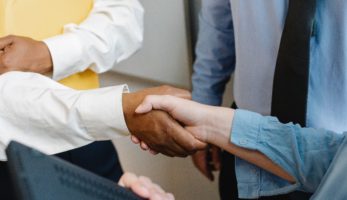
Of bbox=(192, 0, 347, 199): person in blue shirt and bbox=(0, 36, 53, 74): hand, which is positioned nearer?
bbox=(192, 0, 347, 199): person in blue shirt

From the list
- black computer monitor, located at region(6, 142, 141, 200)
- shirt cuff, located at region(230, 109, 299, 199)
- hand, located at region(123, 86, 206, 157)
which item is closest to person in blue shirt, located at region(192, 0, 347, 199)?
shirt cuff, located at region(230, 109, 299, 199)

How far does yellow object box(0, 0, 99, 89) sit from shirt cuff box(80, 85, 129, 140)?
225 millimetres

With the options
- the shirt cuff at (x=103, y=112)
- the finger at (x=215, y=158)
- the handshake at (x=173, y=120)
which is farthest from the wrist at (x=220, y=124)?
the finger at (x=215, y=158)

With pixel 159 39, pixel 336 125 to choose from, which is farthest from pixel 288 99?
pixel 159 39

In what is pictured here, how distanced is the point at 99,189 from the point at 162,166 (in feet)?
4.30

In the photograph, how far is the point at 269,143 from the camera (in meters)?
0.75

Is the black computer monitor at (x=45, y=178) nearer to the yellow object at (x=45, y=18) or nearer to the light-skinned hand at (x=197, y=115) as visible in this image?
the light-skinned hand at (x=197, y=115)

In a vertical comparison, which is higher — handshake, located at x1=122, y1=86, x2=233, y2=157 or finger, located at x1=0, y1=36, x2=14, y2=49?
finger, located at x1=0, y1=36, x2=14, y2=49

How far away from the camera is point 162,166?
1.71 metres

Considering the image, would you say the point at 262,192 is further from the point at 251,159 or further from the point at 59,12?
the point at 59,12

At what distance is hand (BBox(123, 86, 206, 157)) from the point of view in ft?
2.69

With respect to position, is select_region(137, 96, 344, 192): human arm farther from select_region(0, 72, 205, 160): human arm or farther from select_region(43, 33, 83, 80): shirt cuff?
select_region(43, 33, 83, 80): shirt cuff

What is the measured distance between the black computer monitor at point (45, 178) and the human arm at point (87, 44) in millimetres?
577

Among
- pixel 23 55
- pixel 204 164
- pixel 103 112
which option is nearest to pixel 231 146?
pixel 103 112
